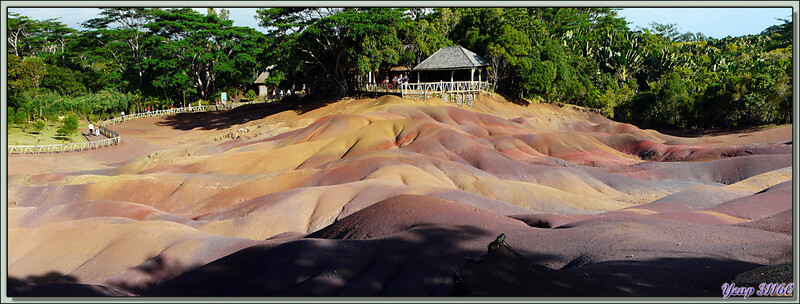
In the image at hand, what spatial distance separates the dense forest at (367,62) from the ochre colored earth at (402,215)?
6.79 metres

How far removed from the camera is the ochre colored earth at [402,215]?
1012cm

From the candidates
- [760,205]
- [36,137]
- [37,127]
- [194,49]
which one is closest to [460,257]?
[760,205]

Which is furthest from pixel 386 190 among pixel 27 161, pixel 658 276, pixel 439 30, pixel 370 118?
pixel 439 30

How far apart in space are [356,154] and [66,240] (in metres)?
15.4

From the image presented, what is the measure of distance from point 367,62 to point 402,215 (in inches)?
1299

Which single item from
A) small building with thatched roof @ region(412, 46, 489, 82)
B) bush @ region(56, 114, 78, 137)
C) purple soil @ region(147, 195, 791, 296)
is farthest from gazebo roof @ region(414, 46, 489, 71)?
purple soil @ region(147, 195, 791, 296)

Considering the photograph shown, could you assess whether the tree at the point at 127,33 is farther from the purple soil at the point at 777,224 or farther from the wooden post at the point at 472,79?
the purple soil at the point at 777,224

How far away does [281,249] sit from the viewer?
38.5 ft

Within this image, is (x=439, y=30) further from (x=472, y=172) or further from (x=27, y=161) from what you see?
(x=27, y=161)

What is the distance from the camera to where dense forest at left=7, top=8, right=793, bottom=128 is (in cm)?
4434

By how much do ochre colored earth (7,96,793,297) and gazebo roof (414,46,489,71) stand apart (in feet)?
32.7

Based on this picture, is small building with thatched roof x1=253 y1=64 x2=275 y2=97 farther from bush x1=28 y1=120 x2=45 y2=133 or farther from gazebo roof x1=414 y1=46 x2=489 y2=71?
bush x1=28 y1=120 x2=45 y2=133

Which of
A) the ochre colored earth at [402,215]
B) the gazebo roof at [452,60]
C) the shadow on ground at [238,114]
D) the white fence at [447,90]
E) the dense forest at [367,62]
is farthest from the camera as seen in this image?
the shadow on ground at [238,114]

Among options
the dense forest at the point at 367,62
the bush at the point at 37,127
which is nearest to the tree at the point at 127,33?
the dense forest at the point at 367,62
